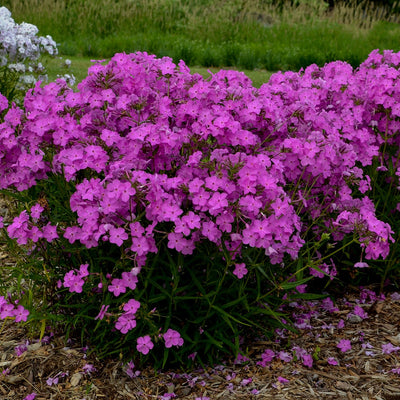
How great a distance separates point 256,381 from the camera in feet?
8.54

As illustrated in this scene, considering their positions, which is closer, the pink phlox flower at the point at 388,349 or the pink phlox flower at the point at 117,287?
the pink phlox flower at the point at 117,287

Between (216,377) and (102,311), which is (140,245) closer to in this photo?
(102,311)

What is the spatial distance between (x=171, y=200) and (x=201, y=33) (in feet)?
36.7

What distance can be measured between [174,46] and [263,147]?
853 cm

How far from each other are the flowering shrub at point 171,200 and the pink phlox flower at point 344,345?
0.34m

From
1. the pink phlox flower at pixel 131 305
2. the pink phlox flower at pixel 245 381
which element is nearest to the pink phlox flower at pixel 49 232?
the pink phlox flower at pixel 131 305

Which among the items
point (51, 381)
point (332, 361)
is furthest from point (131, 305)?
point (332, 361)

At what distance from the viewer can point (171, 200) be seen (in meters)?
2.14

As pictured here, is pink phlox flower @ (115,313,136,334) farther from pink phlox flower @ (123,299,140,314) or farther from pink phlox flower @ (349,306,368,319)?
pink phlox flower @ (349,306,368,319)

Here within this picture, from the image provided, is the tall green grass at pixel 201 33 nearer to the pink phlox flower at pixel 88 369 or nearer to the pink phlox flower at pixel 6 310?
the pink phlox flower at pixel 88 369

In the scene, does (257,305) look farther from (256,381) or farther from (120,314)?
(120,314)

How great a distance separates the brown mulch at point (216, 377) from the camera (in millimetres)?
2537

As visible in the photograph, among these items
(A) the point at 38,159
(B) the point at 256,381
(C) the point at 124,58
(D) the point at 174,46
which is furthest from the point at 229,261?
(D) the point at 174,46

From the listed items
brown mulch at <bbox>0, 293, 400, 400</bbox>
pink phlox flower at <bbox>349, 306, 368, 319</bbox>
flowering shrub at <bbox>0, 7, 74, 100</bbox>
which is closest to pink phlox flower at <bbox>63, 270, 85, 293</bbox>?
brown mulch at <bbox>0, 293, 400, 400</bbox>
